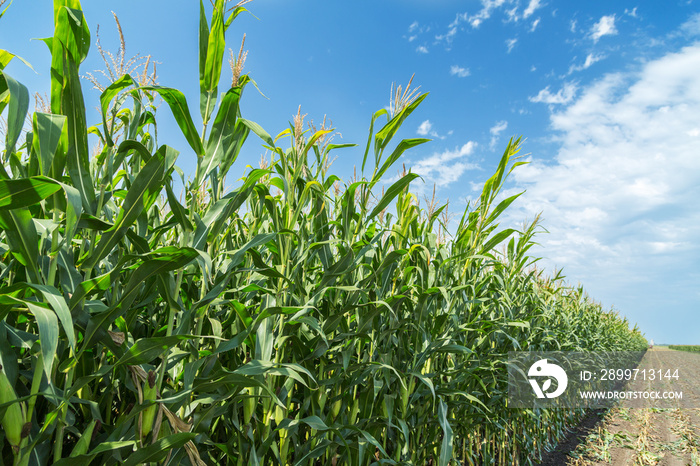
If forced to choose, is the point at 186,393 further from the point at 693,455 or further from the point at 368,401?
the point at 693,455

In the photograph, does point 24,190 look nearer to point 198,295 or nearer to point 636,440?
point 198,295

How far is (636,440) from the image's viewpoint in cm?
516

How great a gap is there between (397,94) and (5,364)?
163 cm

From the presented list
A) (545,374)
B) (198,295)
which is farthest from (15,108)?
(545,374)

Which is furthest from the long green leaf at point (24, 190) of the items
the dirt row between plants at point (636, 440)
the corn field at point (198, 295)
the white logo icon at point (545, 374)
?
the dirt row between plants at point (636, 440)

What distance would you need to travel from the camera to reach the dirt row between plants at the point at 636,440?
4398mm

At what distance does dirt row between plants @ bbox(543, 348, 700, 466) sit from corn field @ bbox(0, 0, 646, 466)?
3140 millimetres

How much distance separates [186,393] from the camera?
103cm

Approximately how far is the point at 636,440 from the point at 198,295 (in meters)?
6.06

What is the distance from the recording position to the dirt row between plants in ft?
14.4

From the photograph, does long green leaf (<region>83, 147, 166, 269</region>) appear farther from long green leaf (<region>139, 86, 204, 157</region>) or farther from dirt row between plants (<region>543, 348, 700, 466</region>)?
dirt row between plants (<region>543, 348, 700, 466</region>)

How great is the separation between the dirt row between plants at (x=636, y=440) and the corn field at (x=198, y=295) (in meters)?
3.14

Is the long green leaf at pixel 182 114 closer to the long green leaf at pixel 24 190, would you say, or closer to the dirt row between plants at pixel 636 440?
the long green leaf at pixel 24 190

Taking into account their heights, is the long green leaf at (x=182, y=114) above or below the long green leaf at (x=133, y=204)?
above
